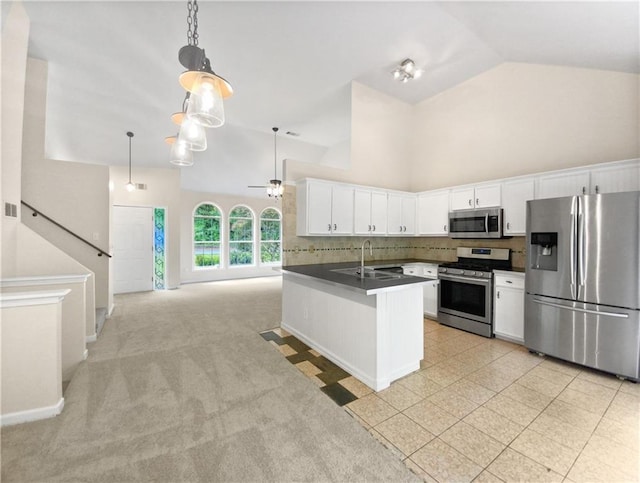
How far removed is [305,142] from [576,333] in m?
6.42

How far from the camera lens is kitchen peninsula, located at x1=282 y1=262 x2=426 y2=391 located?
240 cm

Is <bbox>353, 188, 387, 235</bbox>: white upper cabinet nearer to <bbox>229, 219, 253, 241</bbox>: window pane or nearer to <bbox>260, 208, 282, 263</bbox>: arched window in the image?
<bbox>260, 208, 282, 263</bbox>: arched window

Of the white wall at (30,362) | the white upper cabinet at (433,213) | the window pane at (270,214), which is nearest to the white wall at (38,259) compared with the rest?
the white wall at (30,362)

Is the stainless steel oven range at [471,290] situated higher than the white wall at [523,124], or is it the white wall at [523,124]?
the white wall at [523,124]

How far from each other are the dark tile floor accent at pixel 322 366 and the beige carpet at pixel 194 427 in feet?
0.38

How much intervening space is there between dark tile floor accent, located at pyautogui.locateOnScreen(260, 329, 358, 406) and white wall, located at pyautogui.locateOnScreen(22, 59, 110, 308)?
3360mm

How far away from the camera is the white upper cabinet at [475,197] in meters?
3.95

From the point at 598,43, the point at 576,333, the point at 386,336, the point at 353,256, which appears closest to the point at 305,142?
the point at 353,256

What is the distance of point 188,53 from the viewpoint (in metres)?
1.60

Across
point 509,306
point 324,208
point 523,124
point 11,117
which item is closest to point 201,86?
point 324,208

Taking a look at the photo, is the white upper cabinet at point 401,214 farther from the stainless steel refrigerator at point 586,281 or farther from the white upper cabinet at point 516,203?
the stainless steel refrigerator at point 586,281

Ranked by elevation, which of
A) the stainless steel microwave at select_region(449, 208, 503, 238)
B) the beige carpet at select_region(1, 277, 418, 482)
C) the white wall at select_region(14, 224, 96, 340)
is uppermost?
the stainless steel microwave at select_region(449, 208, 503, 238)

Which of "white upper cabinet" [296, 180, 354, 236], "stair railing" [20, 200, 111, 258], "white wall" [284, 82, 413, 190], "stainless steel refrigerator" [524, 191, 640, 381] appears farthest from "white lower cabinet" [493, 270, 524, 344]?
"stair railing" [20, 200, 111, 258]

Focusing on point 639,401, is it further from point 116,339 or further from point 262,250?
point 262,250
